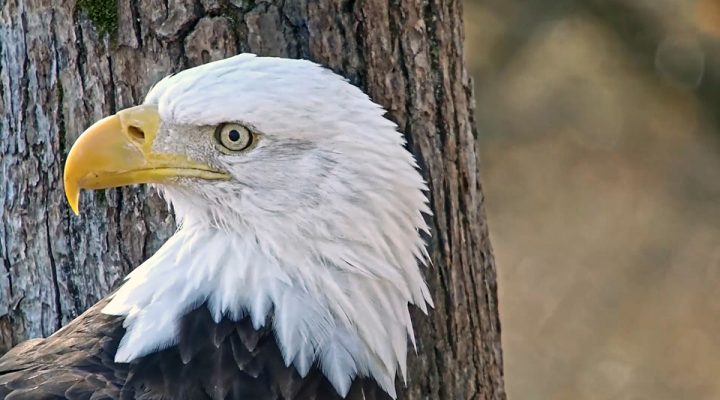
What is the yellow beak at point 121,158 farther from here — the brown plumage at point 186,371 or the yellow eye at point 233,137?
the brown plumage at point 186,371

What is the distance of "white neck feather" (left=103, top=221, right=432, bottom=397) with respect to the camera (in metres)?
3.32

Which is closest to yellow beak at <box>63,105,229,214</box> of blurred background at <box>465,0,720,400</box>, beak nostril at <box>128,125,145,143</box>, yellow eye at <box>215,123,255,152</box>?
beak nostril at <box>128,125,145,143</box>

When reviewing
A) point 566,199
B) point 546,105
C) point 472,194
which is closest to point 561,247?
point 566,199

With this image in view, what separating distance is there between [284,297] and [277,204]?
0.27m

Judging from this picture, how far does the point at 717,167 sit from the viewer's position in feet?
25.7

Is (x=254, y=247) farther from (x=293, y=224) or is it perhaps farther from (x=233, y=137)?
(x=233, y=137)

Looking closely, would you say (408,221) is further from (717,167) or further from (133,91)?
(717,167)

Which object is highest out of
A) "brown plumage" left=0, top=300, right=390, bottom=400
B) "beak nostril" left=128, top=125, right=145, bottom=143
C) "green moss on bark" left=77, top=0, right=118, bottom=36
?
"green moss on bark" left=77, top=0, right=118, bottom=36

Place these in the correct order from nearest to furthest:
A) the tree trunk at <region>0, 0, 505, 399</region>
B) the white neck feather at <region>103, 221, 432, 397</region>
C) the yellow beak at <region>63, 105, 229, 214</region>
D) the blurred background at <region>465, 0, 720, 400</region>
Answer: the yellow beak at <region>63, 105, 229, 214</region> < the white neck feather at <region>103, 221, 432, 397</region> < the tree trunk at <region>0, 0, 505, 399</region> < the blurred background at <region>465, 0, 720, 400</region>

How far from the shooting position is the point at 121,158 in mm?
3213

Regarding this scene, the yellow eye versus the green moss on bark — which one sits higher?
the green moss on bark

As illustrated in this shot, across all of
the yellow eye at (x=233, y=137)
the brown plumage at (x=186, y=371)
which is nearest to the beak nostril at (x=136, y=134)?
the yellow eye at (x=233, y=137)

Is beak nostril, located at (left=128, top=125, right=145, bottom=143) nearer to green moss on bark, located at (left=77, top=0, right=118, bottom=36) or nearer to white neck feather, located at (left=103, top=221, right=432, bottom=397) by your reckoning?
white neck feather, located at (left=103, top=221, right=432, bottom=397)

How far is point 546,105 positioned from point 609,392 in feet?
6.92
